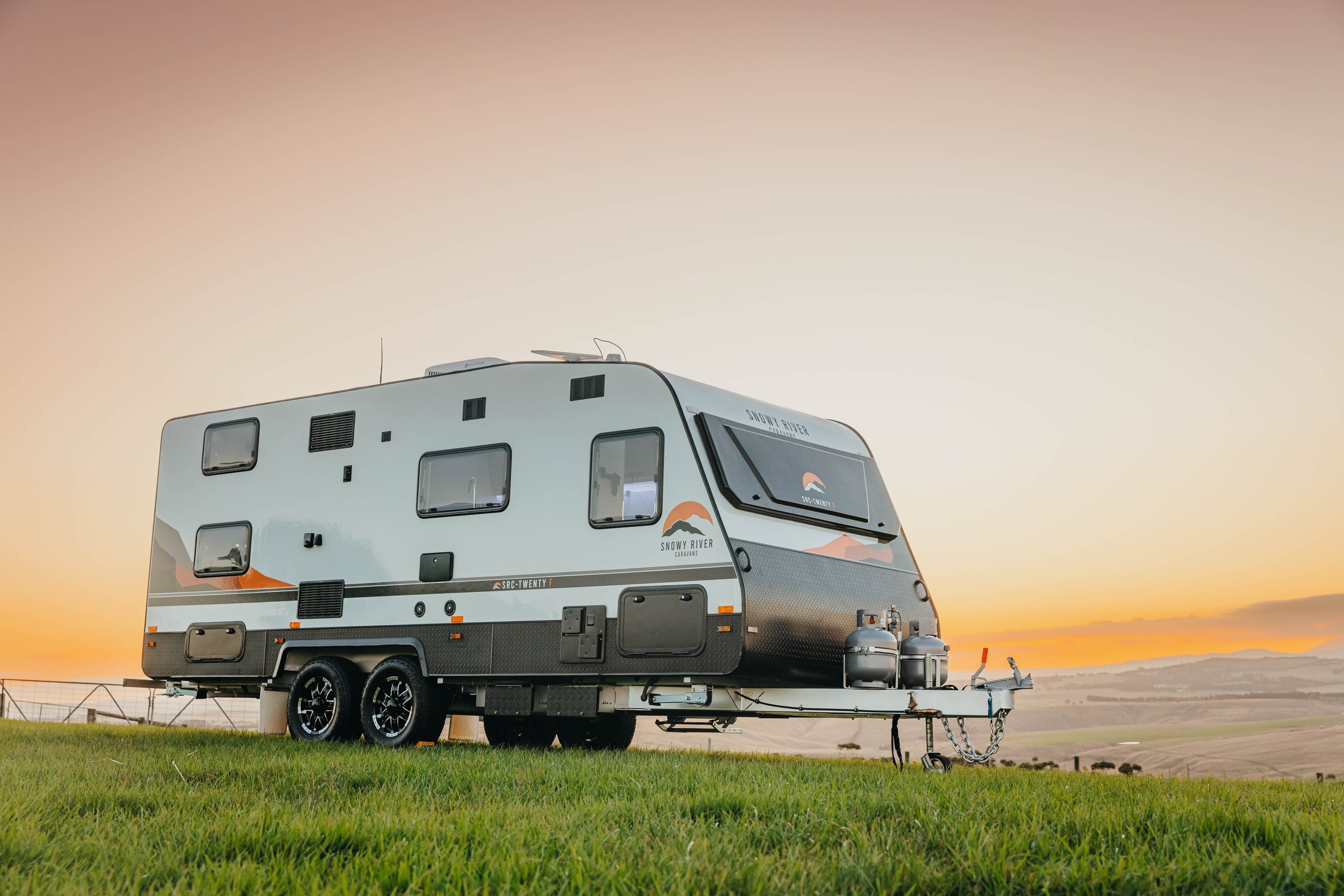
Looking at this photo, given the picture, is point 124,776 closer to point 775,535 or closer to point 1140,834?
point 775,535

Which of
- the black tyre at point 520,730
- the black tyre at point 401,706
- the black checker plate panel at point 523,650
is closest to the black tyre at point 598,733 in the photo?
the black tyre at point 520,730

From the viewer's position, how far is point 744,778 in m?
7.21

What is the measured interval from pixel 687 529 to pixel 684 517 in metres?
0.10

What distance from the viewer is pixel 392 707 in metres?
11.1

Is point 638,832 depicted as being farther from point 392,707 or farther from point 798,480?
point 392,707

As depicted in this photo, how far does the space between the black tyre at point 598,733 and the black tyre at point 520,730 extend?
0.58 feet

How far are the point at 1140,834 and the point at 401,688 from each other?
7.64 metres

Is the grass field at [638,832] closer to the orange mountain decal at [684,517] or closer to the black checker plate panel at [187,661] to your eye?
the orange mountain decal at [684,517]

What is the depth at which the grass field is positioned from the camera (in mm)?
3990

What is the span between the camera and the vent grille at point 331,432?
1190cm

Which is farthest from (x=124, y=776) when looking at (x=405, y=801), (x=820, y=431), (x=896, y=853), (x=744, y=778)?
(x=820, y=431)

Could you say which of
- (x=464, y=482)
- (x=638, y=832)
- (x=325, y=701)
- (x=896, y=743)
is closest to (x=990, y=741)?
(x=896, y=743)

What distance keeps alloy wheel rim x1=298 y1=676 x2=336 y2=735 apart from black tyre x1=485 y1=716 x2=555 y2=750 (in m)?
1.67

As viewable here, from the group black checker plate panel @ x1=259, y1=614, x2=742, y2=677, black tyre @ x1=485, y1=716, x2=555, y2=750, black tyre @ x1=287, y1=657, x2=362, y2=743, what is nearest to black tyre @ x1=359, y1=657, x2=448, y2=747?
black tyre @ x1=287, y1=657, x2=362, y2=743
